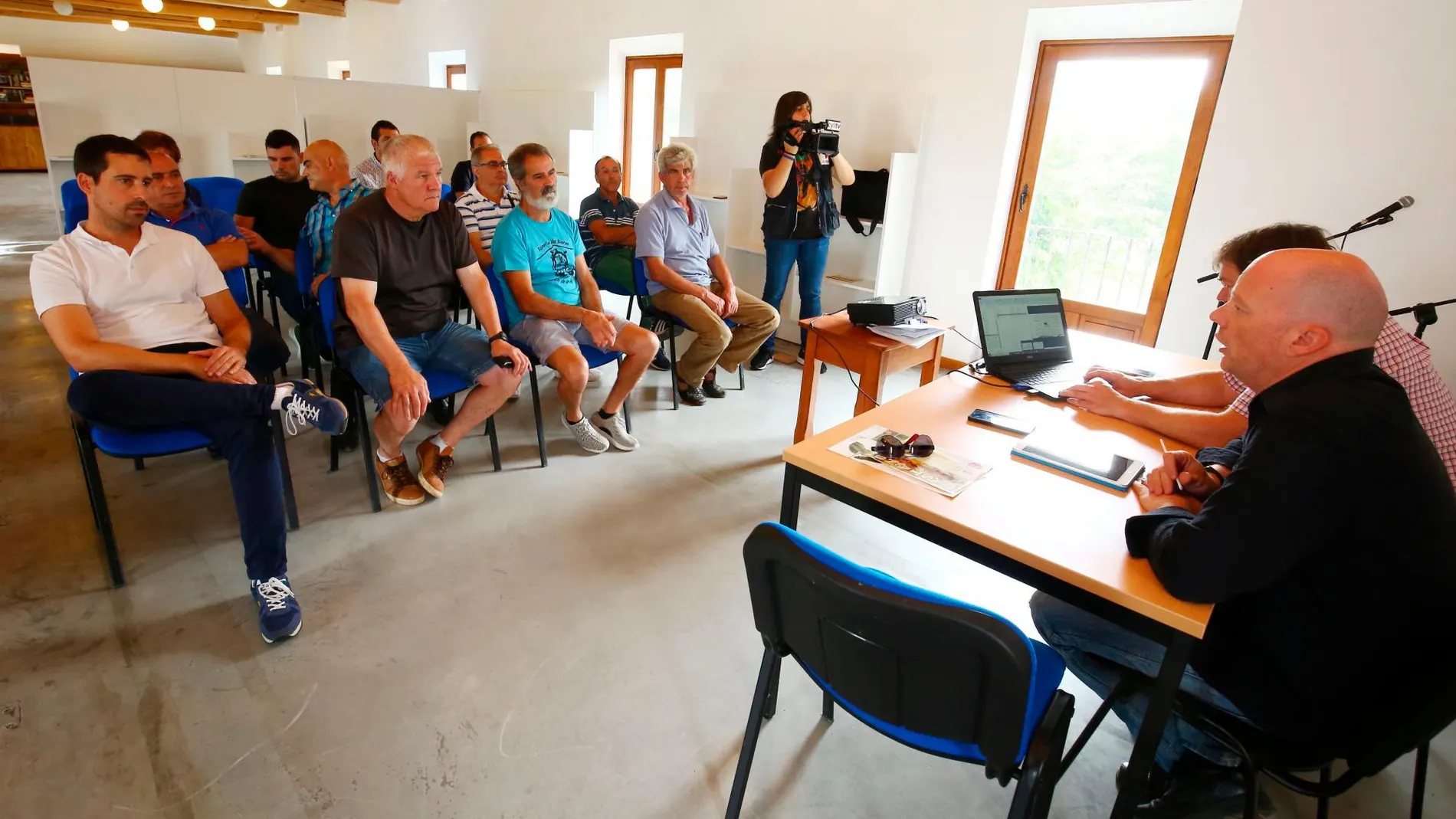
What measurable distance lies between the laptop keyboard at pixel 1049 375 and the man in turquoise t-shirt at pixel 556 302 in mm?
1545

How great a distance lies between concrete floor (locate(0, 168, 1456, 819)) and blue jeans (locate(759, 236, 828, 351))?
1.70 metres

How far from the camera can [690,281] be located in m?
3.74

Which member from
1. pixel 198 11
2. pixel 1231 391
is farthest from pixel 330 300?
pixel 198 11

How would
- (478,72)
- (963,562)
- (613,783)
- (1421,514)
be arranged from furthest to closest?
1. (478,72)
2. (963,562)
3. (613,783)
4. (1421,514)

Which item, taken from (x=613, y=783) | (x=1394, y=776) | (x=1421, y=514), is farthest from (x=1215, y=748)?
(x=613, y=783)

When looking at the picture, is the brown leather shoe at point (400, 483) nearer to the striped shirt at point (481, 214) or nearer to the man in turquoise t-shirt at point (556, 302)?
the man in turquoise t-shirt at point (556, 302)

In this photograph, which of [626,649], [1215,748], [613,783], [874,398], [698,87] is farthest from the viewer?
[698,87]

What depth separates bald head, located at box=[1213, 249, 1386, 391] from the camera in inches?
45.1

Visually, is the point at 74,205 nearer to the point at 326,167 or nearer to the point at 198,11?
the point at 326,167

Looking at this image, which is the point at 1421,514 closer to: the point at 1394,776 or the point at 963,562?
the point at 1394,776

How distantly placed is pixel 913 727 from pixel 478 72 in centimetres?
789

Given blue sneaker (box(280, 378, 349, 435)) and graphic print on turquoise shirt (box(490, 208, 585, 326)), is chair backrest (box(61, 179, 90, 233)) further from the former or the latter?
graphic print on turquoise shirt (box(490, 208, 585, 326))

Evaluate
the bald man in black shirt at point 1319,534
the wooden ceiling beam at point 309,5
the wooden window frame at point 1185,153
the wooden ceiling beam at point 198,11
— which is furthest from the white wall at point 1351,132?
the wooden ceiling beam at point 198,11

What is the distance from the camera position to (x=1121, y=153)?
3941 millimetres
